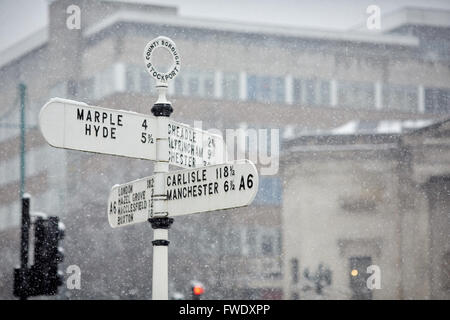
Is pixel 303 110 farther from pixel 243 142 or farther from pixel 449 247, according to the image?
pixel 449 247

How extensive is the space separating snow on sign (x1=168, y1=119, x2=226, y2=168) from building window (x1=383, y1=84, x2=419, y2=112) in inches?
2301

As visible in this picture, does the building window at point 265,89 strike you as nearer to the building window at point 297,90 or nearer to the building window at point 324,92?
the building window at point 297,90

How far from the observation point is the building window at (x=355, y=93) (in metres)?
64.3

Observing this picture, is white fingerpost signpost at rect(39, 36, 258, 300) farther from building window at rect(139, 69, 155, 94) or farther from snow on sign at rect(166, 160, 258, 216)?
building window at rect(139, 69, 155, 94)

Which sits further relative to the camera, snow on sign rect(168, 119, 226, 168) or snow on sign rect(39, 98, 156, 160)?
snow on sign rect(168, 119, 226, 168)

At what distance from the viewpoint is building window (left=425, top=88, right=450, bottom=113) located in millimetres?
66562

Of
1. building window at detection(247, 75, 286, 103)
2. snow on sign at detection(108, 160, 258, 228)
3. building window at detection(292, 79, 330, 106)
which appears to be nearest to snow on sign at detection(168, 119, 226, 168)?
snow on sign at detection(108, 160, 258, 228)

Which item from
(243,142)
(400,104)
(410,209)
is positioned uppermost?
(400,104)

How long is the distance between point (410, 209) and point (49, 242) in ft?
92.8

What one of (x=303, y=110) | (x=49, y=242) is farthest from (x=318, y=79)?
(x=49, y=242)

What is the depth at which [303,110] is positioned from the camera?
2506 inches

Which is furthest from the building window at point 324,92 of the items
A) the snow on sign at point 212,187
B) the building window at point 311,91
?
the snow on sign at point 212,187

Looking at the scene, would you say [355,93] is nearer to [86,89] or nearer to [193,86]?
[193,86]

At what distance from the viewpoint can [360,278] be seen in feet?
135
